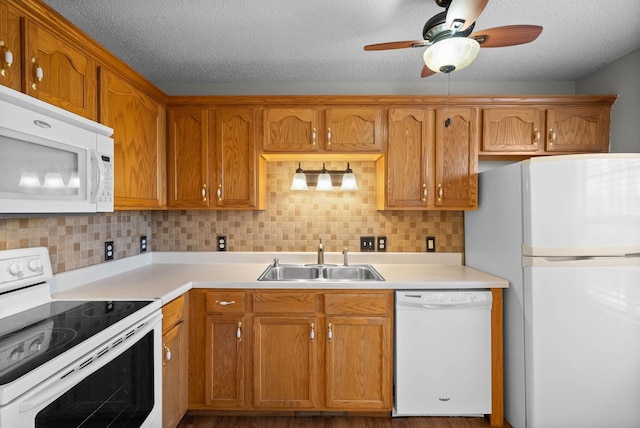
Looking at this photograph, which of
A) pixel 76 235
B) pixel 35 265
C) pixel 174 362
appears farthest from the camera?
pixel 76 235

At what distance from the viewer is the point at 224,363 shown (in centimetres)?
207

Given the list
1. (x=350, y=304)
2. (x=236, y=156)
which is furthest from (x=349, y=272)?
(x=236, y=156)

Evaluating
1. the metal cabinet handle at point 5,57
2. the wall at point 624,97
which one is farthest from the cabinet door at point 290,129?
the wall at point 624,97

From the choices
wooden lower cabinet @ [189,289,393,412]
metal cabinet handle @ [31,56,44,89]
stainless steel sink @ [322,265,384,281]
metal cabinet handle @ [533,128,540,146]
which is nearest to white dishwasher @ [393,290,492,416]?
wooden lower cabinet @ [189,289,393,412]

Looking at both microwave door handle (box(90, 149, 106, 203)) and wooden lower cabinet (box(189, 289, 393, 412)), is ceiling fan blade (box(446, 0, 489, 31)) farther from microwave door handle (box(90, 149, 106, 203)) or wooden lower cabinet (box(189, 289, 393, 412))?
microwave door handle (box(90, 149, 106, 203))

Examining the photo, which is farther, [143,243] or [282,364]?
[143,243]

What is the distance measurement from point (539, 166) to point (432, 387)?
1.42 m

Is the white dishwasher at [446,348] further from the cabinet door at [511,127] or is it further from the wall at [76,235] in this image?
the wall at [76,235]

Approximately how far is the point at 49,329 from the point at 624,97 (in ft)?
11.4

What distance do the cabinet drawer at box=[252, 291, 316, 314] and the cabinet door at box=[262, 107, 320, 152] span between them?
1007 mm

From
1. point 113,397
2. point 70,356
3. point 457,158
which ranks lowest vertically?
point 113,397

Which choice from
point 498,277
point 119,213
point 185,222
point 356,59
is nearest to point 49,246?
point 119,213

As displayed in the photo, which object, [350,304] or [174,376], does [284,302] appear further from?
[174,376]

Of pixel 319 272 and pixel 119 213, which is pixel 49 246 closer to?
pixel 119 213
